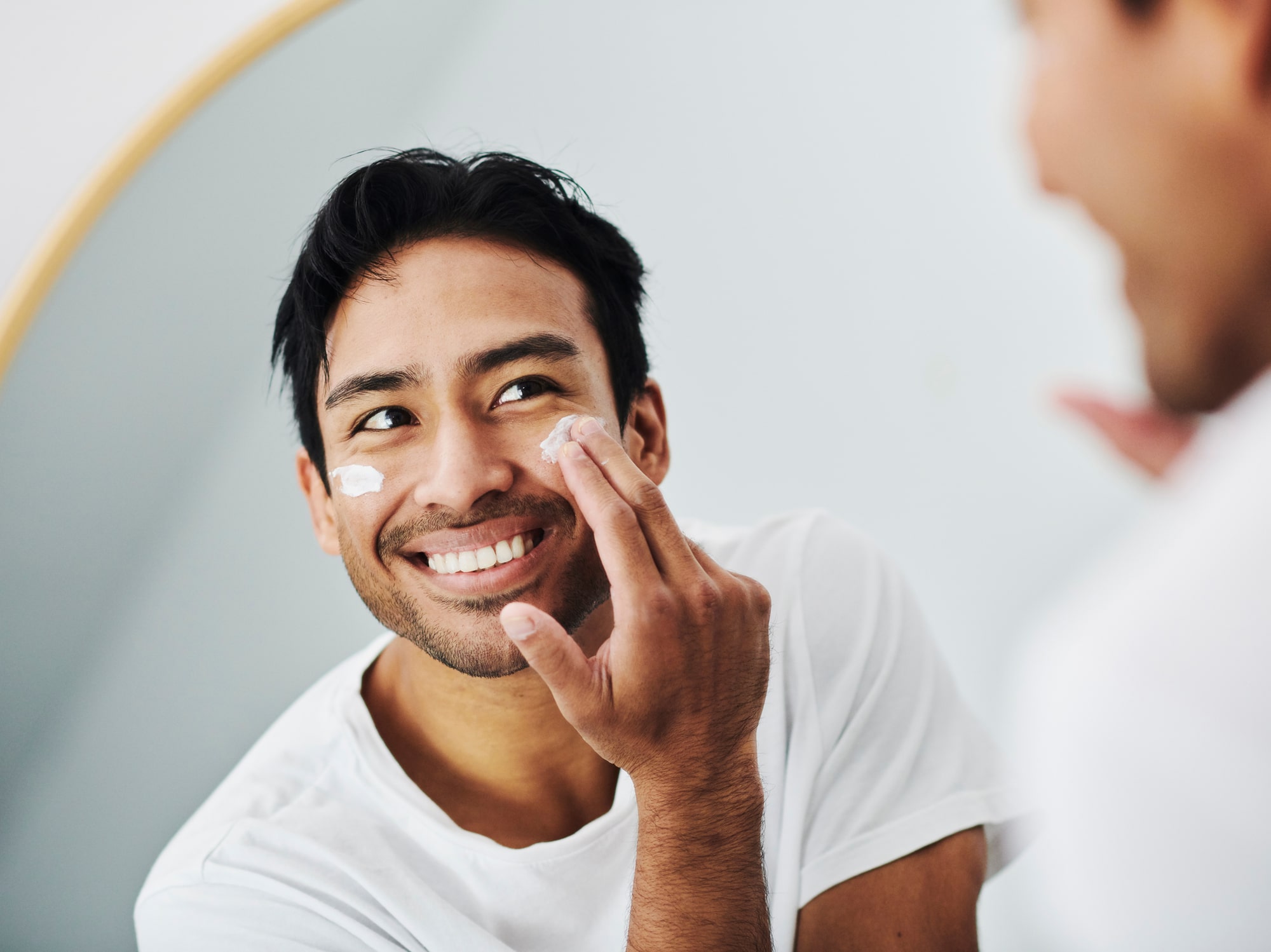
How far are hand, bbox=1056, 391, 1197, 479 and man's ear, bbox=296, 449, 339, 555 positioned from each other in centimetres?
54

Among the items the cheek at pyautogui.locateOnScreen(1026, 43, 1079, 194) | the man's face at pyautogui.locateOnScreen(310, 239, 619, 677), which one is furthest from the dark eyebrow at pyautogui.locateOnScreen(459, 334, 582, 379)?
the cheek at pyautogui.locateOnScreen(1026, 43, 1079, 194)

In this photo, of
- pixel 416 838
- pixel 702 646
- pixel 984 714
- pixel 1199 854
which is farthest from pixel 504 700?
pixel 1199 854

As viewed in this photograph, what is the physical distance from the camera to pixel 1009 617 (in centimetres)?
58

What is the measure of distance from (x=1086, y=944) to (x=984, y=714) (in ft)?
0.84

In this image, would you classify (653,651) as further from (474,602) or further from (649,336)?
(649,336)

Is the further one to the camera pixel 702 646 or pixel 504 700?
pixel 504 700

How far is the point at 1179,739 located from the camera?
349 millimetres

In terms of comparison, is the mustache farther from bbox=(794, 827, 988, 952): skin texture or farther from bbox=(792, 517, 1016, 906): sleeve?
bbox=(794, 827, 988, 952): skin texture

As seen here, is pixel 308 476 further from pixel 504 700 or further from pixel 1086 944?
pixel 1086 944

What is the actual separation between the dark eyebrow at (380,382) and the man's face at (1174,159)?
0.42 metres

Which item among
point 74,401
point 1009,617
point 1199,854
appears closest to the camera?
point 1199,854

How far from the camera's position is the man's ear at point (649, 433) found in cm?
74

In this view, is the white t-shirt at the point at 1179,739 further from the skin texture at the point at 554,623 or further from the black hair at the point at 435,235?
the black hair at the point at 435,235

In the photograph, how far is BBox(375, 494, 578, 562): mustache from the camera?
65 cm
